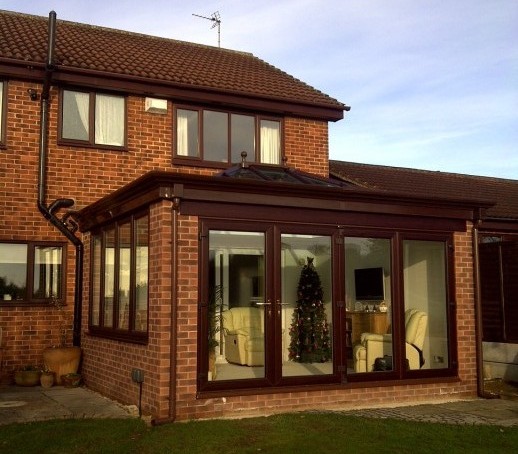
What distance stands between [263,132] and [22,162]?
486 centimetres

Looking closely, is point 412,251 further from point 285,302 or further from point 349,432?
point 349,432

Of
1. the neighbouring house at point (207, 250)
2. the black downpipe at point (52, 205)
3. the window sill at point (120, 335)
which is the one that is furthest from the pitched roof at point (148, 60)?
the window sill at point (120, 335)

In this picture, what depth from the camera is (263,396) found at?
8500 millimetres

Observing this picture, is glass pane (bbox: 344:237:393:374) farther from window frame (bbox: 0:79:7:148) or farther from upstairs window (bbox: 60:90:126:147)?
window frame (bbox: 0:79:7:148)

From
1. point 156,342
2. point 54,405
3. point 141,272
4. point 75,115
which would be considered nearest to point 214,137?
point 75,115

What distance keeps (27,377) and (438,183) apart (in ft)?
43.8

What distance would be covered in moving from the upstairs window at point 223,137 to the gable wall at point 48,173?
309 millimetres

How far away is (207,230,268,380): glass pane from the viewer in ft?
27.9

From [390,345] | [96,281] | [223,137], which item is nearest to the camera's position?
[390,345]

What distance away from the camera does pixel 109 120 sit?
1277 centimetres

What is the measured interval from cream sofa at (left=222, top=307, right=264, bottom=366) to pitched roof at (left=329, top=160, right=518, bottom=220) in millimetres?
8326

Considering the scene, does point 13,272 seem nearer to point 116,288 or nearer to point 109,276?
point 109,276

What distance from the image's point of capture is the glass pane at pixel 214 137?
13.4 metres

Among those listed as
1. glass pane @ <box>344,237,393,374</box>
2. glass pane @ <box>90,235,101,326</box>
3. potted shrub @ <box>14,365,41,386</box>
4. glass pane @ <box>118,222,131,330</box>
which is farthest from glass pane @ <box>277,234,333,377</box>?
potted shrub @ <box>14,365,41,386</box>
